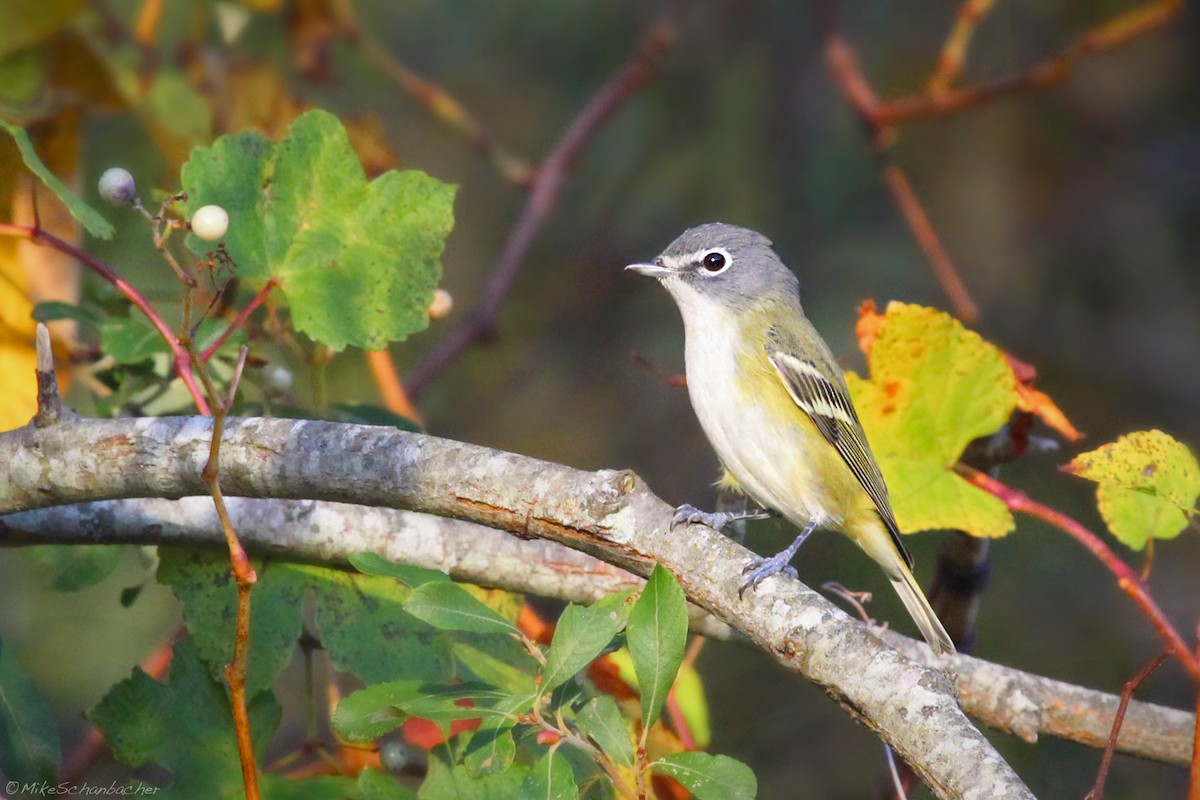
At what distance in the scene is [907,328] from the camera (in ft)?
7.98

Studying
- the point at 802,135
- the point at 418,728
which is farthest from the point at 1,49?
the point at 802,135

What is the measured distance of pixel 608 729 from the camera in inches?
66.2

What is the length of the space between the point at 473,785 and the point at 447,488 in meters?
0.47

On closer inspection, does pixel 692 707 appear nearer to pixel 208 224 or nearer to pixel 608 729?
pixel 608 729

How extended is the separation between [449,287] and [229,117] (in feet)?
10.0

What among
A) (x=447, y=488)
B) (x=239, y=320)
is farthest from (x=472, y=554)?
(x=239, y=320)

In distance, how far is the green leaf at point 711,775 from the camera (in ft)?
5.33

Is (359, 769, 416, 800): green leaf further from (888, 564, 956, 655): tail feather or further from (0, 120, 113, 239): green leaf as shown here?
(888, 564, 956, 655): tail feather

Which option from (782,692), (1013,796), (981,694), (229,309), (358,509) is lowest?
(782,692)

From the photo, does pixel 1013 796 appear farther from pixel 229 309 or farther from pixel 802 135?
pixel 802 135

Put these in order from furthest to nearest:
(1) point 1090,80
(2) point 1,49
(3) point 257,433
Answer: (1) point 1090,80 → (2) point 1,49 → (3) point 257,433

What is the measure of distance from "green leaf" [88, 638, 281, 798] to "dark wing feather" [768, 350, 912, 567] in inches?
65.4

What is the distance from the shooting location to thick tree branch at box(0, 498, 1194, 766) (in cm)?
231

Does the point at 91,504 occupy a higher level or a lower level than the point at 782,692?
higher
